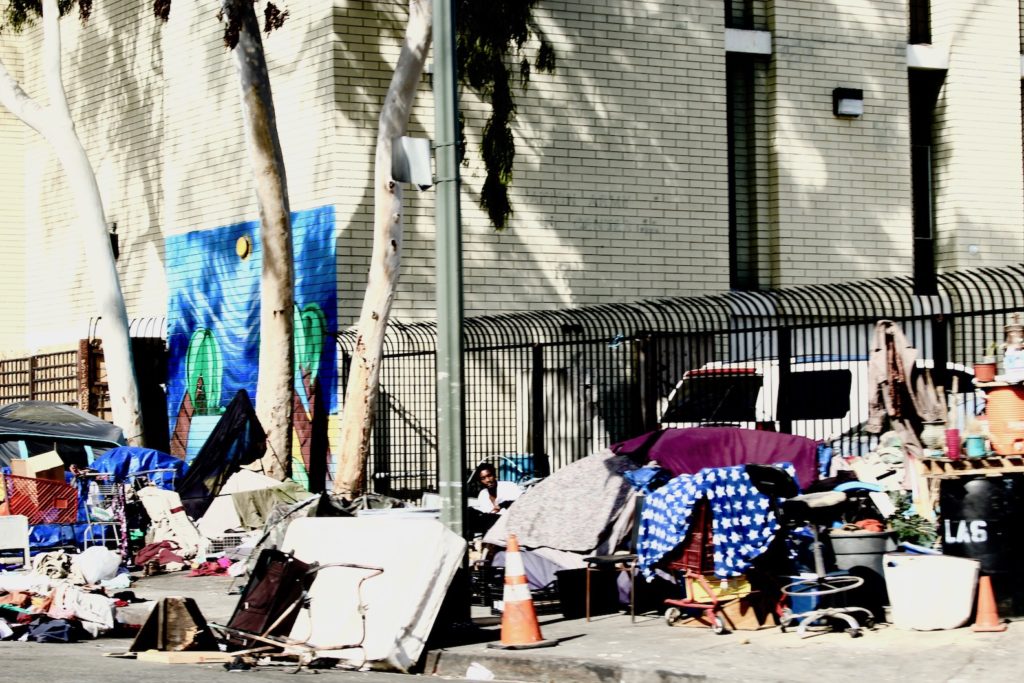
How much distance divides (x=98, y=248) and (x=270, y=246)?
3.98 m

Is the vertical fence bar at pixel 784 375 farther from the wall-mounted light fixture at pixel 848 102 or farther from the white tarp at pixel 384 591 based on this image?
the wall-mounted light fixture at pixel 848 102

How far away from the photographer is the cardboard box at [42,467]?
18.2 meters

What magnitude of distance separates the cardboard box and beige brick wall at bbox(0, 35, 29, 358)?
10228 millimetres

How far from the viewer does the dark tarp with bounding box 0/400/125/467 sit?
19750 millimetres

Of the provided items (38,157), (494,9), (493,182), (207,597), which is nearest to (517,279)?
(493,182)

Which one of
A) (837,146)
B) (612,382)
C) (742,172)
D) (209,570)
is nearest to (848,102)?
(837,146)

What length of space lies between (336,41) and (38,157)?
10.2 meters

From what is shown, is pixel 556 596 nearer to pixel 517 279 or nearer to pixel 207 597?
pixel 207 597

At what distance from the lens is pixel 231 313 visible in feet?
72.2

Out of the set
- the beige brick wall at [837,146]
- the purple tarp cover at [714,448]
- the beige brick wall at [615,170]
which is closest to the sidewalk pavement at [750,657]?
the purple tarp cover at [714,448]

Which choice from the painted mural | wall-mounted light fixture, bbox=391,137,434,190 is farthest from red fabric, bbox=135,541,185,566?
wall-mounted light fixture, bbox=391,137,434,190

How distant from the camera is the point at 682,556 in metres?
11.9

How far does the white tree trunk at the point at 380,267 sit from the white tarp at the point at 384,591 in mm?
6713

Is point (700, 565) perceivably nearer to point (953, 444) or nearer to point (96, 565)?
point (953, 444)
